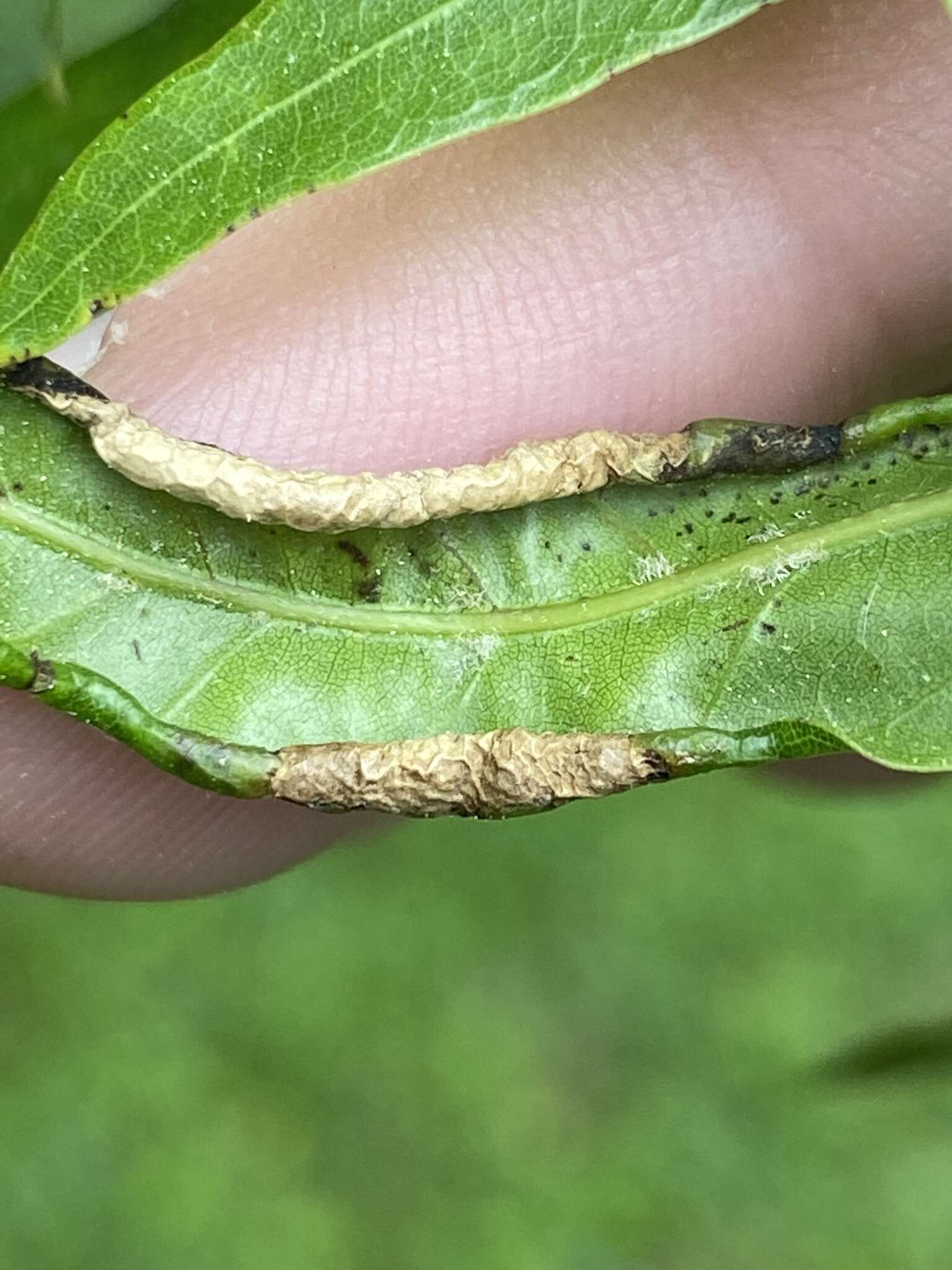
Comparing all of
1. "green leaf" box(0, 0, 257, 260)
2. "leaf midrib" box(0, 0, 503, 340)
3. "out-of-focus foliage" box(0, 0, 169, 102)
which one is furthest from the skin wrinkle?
"leaf midrib" box(0, 0, 503, 340)

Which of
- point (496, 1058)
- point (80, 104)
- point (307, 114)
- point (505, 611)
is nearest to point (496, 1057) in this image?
point (496, 1058)

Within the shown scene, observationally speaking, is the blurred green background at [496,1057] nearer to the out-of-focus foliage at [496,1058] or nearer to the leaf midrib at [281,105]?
the out-of-focus foliage at [496,1058]

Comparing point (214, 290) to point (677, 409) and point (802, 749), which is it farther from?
point (802, 749)

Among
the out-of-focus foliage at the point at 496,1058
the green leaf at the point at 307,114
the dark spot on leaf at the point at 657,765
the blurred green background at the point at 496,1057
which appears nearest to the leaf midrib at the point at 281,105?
the green leaf at the point at 307,114

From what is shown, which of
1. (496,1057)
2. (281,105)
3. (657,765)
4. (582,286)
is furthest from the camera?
(496,1057)

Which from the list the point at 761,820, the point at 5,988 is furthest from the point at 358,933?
the point at 761,820

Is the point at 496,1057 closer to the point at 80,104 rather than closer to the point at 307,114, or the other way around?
the point at 80,104
